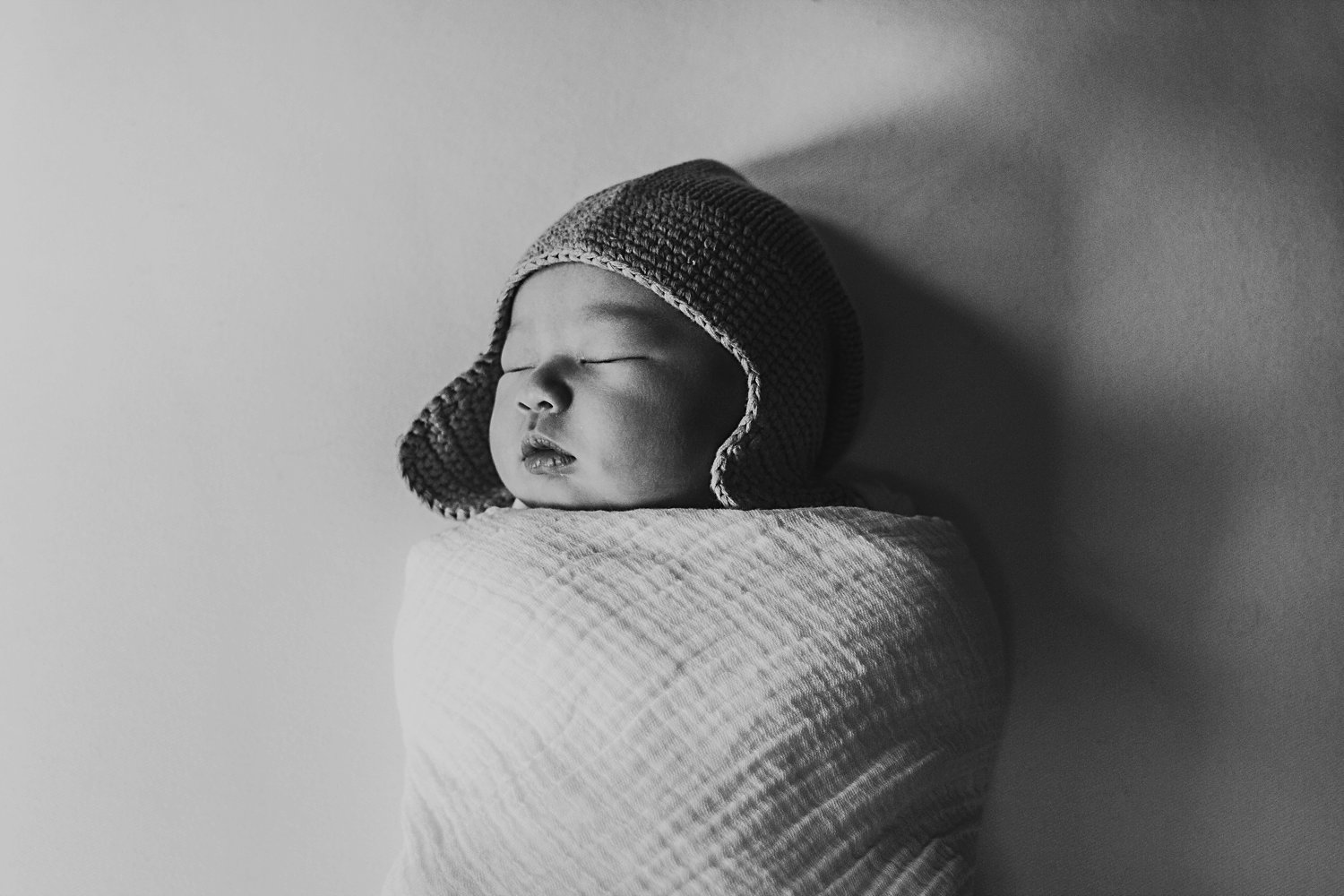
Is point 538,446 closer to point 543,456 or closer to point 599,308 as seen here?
point 543,456

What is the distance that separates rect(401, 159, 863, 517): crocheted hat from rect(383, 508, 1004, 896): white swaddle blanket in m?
0.09

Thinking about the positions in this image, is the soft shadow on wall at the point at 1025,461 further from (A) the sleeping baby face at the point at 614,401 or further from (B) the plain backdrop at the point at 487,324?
(A) the sleeping baby face at the point at 614,401

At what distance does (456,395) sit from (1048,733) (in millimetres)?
771

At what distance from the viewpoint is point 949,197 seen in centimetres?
112

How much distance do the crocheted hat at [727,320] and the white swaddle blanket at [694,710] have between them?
90 mm

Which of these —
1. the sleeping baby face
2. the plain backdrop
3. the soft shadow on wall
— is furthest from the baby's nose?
the soft shadow on wall

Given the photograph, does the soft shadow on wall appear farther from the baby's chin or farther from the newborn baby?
the baby's chin

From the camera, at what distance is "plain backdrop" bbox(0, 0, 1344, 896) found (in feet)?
3.35

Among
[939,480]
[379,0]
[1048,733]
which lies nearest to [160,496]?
[379,0]

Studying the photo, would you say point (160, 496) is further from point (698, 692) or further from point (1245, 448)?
point (1245, 448)

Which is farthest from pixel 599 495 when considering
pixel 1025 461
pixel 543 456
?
pixel 1025 461

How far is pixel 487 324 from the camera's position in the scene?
109 cm

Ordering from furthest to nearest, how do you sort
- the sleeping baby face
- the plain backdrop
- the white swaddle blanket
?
1. the plain backdrop
2. the sleeping baby face
3. the white swaddle blanket

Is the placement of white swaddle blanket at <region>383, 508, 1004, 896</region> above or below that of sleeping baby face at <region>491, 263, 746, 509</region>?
below
